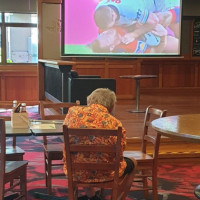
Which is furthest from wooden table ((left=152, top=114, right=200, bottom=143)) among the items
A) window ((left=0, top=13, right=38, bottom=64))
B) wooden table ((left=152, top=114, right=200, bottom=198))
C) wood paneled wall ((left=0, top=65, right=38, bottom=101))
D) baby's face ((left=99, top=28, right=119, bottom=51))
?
window ((left=0, top=13, right=38, bottom=64))

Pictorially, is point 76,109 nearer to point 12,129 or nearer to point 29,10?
point 12,129

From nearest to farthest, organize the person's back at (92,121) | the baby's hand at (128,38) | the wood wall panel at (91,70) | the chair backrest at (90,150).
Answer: the chair backrest at (90,150)
the person's back at (92,121)
the baby's hand at (128,38)
the wood wall panel at (91,70)

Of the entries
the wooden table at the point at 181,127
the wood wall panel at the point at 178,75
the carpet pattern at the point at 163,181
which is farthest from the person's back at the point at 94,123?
the wood wall panel at the point at 178,75

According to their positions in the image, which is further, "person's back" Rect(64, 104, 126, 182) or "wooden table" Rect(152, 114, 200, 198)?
"person's back" Rect(64, 104, 126, 182)

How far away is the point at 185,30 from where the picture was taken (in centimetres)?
1088

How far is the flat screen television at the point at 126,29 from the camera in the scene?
8.88 meters

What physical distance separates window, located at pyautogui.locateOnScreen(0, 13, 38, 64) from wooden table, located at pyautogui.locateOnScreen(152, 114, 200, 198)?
7.88 metres

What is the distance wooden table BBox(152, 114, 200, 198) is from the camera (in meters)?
2.41

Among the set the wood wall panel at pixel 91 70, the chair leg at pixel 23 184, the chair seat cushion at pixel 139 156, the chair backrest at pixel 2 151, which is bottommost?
the chair leg at pixel 23 184

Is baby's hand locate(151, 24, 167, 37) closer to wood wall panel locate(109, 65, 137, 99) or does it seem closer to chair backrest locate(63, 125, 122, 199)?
wood wall panel locate(109, 65, 137, 99)

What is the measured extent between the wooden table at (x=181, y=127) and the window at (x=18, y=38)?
25.8 ft

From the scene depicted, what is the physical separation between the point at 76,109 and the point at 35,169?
2.01 meters

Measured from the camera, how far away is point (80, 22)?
881cm

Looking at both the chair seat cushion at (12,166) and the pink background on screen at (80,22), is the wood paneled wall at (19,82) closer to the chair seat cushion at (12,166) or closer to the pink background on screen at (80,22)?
the pink background on screen at (80,22)
